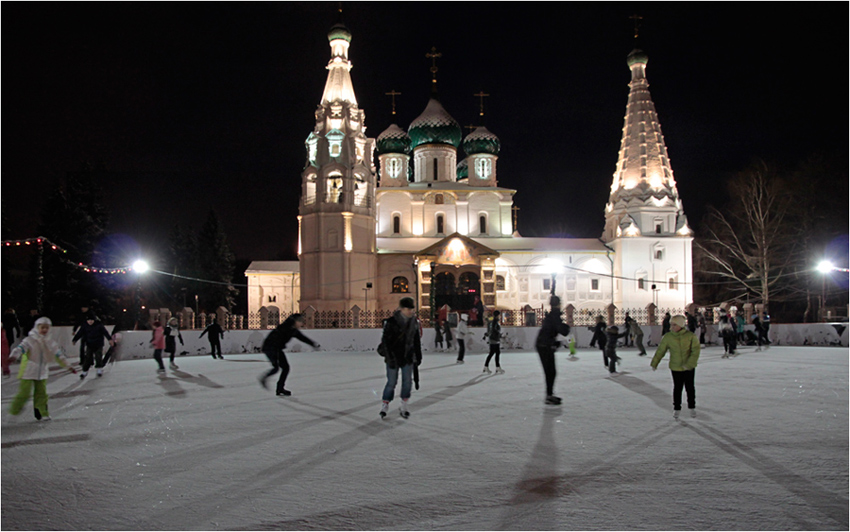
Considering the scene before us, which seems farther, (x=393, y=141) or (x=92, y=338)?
(x=393, y=141)

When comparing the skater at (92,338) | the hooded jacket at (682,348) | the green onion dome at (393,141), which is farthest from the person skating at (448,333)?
the green onion dome at (393,141)

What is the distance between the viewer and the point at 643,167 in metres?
46.6

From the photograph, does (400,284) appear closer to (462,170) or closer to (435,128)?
(435,128)

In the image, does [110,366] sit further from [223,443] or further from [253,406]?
[223,443]

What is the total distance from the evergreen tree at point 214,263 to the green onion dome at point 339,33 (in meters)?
25.3

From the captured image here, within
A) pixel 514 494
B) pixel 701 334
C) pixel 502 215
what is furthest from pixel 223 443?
pixel 502 215

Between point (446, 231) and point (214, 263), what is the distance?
24221mm

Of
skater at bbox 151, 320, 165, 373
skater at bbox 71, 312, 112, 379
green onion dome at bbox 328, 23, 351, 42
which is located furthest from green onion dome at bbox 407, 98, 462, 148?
skater at bbox 71, 312, 112, 379

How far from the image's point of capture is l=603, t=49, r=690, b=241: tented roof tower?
46312 mm

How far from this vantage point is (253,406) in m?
9.56

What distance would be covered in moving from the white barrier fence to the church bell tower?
1495cm

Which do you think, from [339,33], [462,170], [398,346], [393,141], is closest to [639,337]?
[398,346]

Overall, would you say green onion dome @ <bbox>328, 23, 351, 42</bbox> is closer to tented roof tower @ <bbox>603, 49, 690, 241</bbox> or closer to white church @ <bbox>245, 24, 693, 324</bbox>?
white church @ <bbox>245, 24, 693, 324</bbox>

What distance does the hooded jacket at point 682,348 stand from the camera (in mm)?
8227
